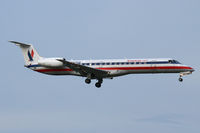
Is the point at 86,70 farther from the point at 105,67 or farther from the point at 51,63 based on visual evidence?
the point at 51,63

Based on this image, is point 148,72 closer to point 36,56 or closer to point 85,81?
point 85,81

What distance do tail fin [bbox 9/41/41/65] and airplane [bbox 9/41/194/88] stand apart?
494 millimetres

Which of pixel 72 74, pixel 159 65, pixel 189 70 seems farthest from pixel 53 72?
pixel 189 70

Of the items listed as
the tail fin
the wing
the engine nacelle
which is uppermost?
the tail fin

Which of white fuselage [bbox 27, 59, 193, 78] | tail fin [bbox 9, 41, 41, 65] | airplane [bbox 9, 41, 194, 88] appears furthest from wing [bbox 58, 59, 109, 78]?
tail fin [bbox 9, 41, 41, 65]

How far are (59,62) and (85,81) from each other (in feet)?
12.5

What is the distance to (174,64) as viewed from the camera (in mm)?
41219

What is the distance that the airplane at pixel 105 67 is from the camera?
4116 centimetres

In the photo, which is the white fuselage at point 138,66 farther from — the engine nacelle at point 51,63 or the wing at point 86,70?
the engine nacelle at point 51,63

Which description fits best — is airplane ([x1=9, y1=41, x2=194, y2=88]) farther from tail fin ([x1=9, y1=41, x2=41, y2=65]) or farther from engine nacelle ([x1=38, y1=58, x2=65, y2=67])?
tail fin ([x1=9, y1=41, x2=41, y2=65])

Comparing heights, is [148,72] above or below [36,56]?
below

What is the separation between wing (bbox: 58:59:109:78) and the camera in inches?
1626

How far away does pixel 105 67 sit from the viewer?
1678 inches

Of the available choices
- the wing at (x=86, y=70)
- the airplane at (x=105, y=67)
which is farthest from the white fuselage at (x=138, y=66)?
the wing at (x=86, y=70)
